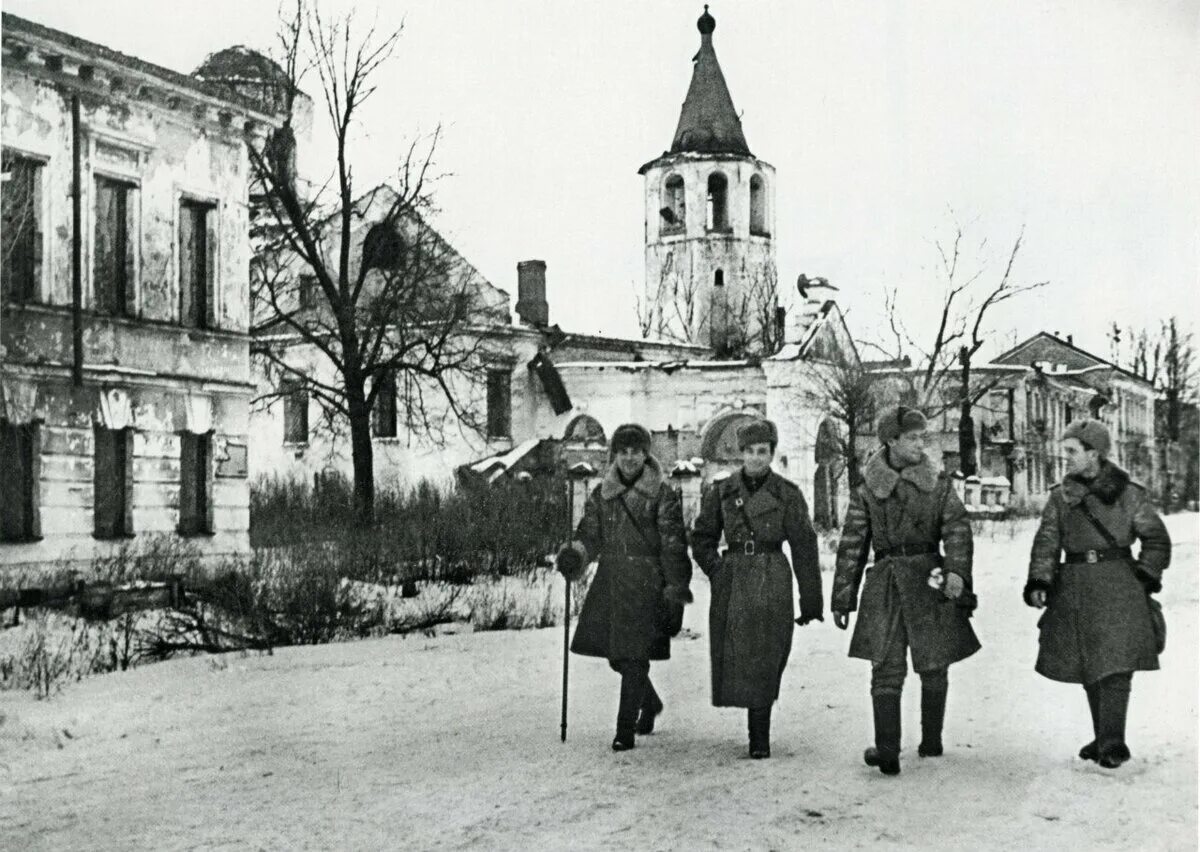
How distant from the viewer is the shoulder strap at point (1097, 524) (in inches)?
223

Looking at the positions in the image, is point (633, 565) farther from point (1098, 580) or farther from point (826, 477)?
point (826, 477)

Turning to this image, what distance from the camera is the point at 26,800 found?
5.14 meters

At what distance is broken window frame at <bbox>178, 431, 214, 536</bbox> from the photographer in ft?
22.7

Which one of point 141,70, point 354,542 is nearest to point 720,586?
point 354,542

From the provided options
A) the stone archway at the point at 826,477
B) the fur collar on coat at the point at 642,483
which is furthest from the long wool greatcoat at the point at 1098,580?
the stone archway at the point at 826,477

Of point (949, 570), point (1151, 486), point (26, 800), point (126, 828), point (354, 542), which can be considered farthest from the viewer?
point (354, 542)

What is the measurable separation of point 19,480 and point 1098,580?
15.4 ft

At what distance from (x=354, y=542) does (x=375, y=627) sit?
793mm

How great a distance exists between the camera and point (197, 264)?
7.50m

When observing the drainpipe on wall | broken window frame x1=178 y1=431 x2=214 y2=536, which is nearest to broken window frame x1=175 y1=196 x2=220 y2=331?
broken window frame x1=178 y1=431 x2=214 y2=536

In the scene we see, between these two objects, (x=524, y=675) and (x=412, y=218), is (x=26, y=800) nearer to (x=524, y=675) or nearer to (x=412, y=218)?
(x=524, y=675)

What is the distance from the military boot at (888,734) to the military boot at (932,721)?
0.93 feet

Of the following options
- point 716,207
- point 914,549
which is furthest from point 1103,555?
point 716,207

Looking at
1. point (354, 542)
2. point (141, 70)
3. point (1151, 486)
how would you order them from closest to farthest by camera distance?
point (141, 70)
point (1151, 486)
point (354, 542)
